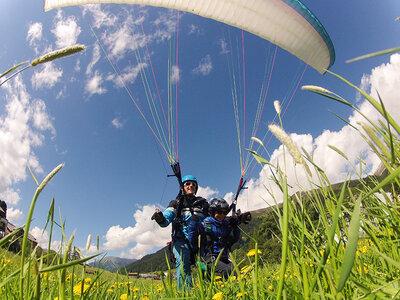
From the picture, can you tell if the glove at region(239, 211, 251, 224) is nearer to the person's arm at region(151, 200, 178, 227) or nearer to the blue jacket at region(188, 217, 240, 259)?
the blue jacket at region(188, 217, 240, 259)

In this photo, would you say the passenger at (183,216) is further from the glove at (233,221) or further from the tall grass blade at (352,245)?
the tall grass blade at (352,245)

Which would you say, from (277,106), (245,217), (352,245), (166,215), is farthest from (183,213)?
(352,245)

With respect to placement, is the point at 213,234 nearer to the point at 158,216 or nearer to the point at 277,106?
the point at 158,216

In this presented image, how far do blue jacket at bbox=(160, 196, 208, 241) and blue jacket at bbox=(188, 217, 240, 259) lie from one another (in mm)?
306

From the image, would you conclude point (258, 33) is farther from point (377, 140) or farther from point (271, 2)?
point (377, 140)

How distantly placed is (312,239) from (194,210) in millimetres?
6386

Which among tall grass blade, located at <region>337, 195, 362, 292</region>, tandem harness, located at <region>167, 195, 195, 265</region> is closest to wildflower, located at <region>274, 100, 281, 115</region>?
tall grass blade, located at <region>337, 195, 362, 292</region>

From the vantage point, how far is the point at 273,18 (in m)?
8.15

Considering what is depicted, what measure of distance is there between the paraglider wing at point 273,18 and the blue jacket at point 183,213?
6.05 meters

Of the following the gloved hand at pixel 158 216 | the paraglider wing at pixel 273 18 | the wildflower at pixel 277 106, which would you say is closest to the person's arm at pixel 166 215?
the gloved hand at pixel 158 216

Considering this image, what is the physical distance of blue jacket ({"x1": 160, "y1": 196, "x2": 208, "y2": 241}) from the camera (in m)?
6.75

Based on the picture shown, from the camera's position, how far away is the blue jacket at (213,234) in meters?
6.43

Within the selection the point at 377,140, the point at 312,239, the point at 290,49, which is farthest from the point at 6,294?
A: the point at 290,49

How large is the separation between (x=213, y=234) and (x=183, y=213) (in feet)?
3.39
